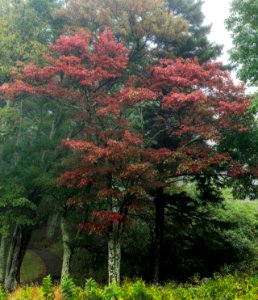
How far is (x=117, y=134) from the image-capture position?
1384 cm

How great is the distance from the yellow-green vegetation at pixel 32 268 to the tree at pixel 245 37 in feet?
58.4

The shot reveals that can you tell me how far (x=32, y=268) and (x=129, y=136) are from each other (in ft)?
49.4

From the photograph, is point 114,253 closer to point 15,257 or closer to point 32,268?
point 15,257

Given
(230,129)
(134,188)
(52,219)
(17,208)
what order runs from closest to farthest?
(134,188) < (230,129) < (17,208) < (52,219)

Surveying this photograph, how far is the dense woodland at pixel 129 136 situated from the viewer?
13.0 metres

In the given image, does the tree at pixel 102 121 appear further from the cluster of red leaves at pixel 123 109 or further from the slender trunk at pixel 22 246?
the slender trunk at pixel 22 246

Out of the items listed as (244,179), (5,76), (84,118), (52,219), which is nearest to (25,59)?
(5,76)

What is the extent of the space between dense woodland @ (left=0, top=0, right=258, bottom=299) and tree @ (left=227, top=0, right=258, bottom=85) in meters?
0.05

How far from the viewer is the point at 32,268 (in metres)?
22.8

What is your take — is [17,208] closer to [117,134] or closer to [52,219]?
[117,134]

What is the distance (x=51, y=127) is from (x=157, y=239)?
900 centimetres

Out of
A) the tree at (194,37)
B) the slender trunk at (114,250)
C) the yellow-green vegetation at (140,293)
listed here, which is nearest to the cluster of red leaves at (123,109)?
the slender trunk at (114,250)

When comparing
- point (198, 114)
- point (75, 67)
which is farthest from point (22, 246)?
point (198, 114)

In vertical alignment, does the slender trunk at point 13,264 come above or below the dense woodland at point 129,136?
below
